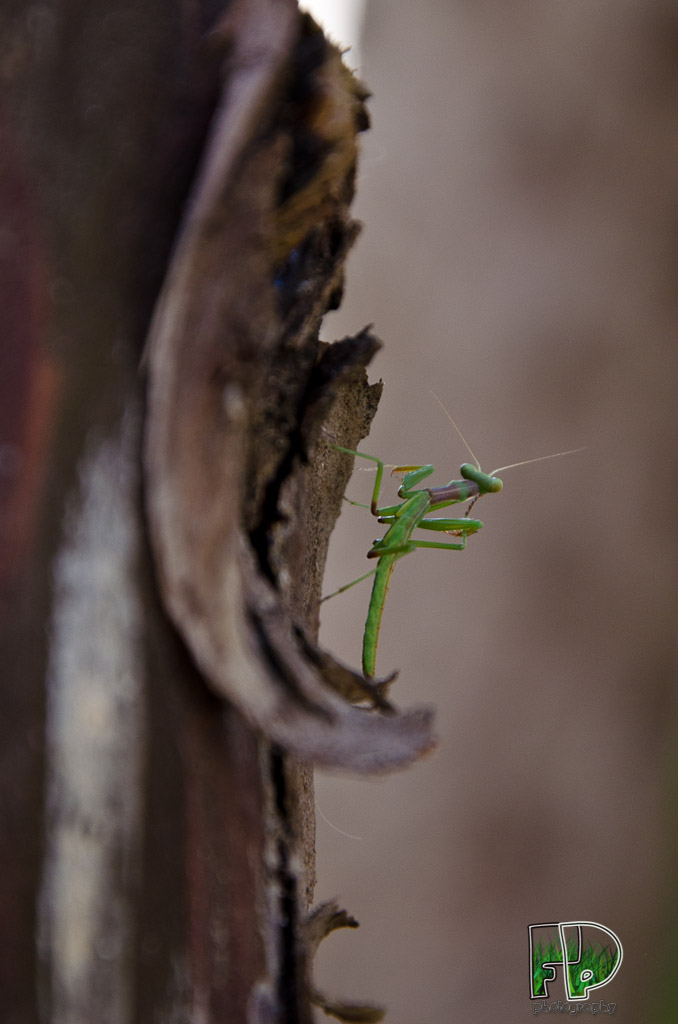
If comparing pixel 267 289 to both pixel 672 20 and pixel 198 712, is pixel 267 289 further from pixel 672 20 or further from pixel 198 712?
pixel 672 20

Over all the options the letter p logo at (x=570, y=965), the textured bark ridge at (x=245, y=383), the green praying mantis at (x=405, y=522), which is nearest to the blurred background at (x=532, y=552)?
the letter p logo at (x=570, y=965)

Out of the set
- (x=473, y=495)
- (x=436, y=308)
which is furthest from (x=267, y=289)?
(x=436, y=308)

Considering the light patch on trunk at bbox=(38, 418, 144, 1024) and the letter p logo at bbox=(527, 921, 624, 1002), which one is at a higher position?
the light patch on trunk at bbox=(38, 418, 144, 1024)

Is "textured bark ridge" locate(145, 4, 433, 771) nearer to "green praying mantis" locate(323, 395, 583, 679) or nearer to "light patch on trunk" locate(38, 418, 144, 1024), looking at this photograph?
"light patch on trunk" locate(38, 418, 144, 1024)

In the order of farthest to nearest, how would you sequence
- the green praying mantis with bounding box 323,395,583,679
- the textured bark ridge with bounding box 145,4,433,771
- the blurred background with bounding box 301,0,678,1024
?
the blurred background with bounding box 301,0,678,1024 → the green praying mantis with bounding box 323,395,583,679 → the textured bark ridge with bounding box 145,4,433,771

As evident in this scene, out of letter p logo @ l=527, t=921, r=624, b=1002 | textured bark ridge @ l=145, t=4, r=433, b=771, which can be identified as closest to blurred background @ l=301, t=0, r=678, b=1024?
letter p logo @ l=527, t=921, r=624, b=1002

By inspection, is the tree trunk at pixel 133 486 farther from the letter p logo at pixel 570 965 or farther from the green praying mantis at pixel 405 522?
the letter p logo at pixel 570 965
